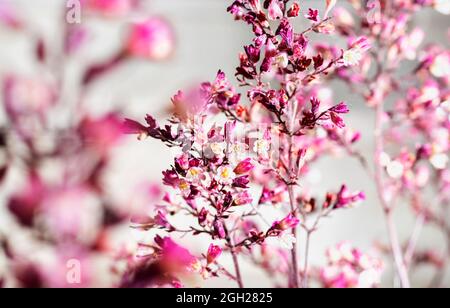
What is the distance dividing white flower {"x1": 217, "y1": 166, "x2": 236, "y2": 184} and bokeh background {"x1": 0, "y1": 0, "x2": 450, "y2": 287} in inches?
30.4

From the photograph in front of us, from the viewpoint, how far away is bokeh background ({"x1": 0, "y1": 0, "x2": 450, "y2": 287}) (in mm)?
1367

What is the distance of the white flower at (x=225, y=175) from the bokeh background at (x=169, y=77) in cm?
77

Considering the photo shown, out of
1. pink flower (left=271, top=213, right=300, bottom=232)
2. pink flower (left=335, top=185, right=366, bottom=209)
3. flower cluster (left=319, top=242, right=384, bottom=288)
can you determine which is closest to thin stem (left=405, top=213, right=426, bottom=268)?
flower cluster (left=319, top=242, right=384, bottom=288)

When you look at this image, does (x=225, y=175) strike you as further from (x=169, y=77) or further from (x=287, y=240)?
(x=169, y=77)

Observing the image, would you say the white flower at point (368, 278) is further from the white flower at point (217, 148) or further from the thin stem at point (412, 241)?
the white flower at point (217, 148)

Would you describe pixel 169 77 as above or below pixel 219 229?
above

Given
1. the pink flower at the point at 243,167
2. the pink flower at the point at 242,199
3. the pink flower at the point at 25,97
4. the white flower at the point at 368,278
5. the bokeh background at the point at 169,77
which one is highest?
the bokeh background at the point at 169,77

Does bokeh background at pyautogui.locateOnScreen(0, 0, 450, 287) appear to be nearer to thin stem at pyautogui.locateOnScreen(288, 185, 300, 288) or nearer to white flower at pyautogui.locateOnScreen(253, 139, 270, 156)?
thin stem at pyautogui.locateOnScreen(288, 185, 300, 288)

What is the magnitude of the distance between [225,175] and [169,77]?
901 millimetres

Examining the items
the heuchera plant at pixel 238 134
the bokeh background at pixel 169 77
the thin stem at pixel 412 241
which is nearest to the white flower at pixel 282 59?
the heuchera plant at pixel 238 134

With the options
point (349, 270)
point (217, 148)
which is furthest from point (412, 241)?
point (217, 148)

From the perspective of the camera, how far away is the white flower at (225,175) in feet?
1.91

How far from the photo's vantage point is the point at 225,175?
58 cm

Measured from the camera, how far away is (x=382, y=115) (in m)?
0.88
